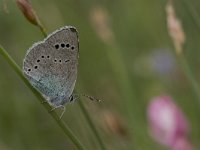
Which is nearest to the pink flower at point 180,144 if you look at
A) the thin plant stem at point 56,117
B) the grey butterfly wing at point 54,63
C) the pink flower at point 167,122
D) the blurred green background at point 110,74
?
the pink flower at point 167,122

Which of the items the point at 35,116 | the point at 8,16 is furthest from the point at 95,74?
the point at 8,16

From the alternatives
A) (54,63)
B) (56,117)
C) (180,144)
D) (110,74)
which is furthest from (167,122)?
(110,74)

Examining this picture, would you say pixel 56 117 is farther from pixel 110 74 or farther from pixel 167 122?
pixel 110 74

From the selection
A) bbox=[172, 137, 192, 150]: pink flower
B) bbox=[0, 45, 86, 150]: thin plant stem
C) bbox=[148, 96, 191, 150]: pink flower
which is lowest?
bbox=[172, 137, 192, 150]: pink flower

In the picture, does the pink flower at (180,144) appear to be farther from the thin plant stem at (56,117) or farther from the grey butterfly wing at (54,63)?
the thin plant stem at (56,117)

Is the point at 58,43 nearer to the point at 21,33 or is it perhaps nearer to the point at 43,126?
the point at 43,126

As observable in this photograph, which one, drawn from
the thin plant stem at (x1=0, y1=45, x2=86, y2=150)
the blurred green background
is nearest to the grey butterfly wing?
the thin plant stem at (x1=0, y1=45, x2=86, y2=150)

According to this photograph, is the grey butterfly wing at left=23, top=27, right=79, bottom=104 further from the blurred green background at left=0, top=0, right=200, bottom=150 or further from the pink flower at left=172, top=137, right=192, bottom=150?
the pink flower at left=172, top=137, right=192, bottom=150
